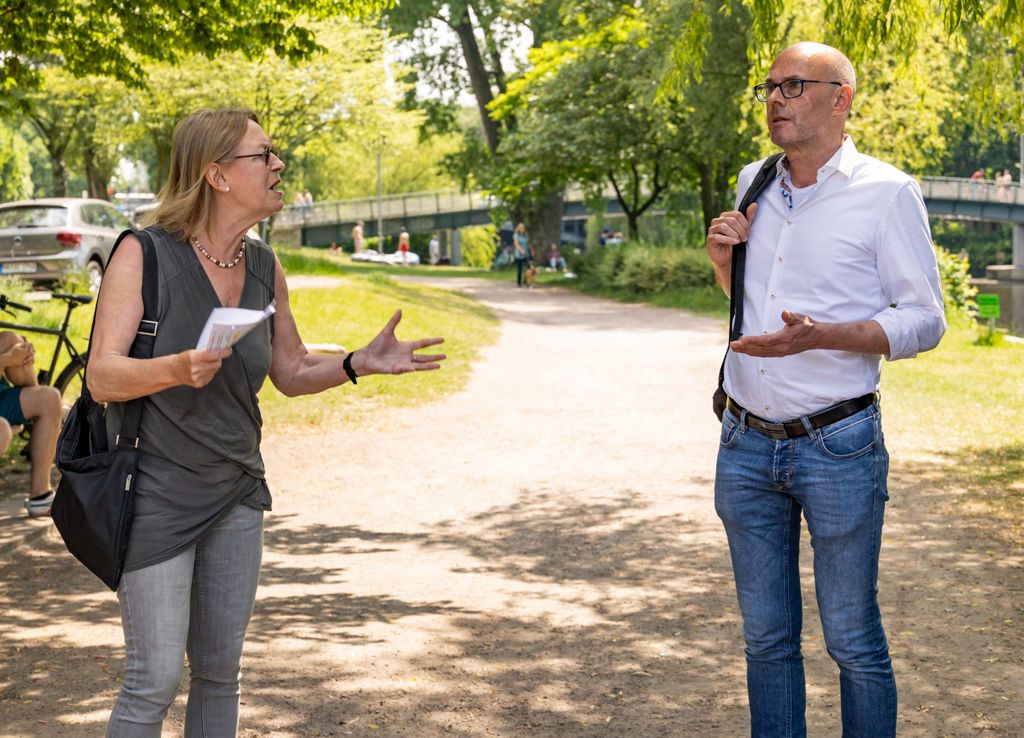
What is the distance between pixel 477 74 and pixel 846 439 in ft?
126

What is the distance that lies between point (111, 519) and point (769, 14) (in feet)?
19.2

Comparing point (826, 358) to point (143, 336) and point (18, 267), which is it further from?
point (18, 267)

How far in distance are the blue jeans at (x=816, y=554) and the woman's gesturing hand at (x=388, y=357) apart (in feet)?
2.81

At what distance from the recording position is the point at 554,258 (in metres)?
45.5

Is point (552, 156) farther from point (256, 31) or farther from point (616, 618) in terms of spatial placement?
point (616, 618)

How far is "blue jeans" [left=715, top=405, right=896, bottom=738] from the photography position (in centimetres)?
344

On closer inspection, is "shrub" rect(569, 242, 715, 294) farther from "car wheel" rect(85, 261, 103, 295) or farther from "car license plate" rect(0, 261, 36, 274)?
"car license plate" rect(0, 261, 36, 274)

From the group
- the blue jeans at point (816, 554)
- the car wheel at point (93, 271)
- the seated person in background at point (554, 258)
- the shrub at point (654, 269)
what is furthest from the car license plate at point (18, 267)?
the seated person in background at point (554, 258)

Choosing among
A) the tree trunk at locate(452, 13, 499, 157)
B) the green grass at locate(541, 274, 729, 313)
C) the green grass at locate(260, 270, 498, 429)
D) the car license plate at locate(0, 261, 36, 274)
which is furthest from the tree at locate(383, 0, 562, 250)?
the car license plate at locate(0, 261, 36, 274)

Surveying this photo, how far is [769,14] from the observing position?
7.88 metres

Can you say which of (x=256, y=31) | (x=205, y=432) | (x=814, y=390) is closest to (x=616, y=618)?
(x=814, y=390)

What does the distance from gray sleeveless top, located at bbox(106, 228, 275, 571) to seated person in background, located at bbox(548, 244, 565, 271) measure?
41608 mm

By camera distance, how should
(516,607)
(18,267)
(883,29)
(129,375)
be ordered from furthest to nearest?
1. (18,267)
2. (883,29)
3. (516,607)
4. (129,375)

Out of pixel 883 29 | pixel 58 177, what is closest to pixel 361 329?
pixel 883 29
